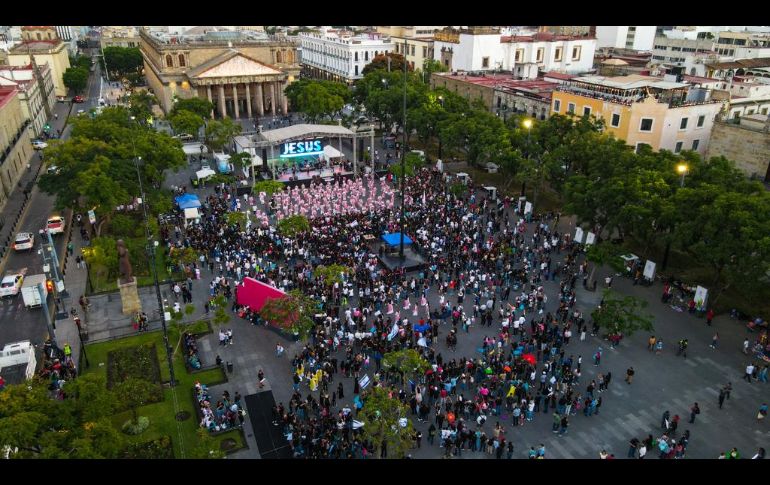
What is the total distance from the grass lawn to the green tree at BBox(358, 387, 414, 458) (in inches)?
234

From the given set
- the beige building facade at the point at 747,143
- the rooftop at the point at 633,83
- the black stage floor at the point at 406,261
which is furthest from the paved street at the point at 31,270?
the beige building facade at the point at 747,143

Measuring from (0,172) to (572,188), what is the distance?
49.6 m

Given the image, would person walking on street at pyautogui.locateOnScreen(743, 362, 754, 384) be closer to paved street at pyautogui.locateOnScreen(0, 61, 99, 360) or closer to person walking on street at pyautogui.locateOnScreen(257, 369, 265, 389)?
person walking on street at pyautogui.locateOnScreen(257, 369, 265, 389)

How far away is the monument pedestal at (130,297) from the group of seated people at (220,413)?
10435mm

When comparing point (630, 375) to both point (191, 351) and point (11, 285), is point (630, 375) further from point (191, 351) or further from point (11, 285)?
point (11, 285)

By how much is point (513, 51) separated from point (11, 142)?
71.0 metres

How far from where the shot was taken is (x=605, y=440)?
24062 millimetres

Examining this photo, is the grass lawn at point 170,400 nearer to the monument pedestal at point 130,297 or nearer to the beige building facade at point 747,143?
the monument pedestal at point 130,297

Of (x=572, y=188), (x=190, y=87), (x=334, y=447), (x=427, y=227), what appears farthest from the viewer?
(x=190, y=87)

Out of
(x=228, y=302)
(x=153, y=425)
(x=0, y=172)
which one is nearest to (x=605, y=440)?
A: (x=153, y=425)

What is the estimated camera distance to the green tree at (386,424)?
70.1ft

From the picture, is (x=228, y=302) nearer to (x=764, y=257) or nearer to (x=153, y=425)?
(x=153, y=425)
